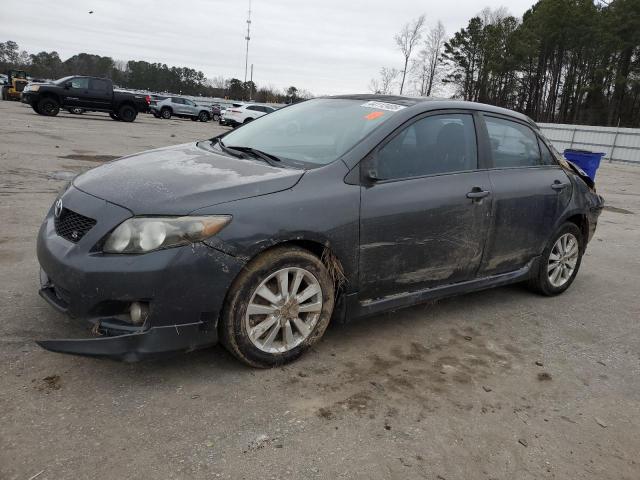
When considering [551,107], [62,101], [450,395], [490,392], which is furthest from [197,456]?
[551,107]

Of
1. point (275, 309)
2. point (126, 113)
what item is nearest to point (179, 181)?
point (275, 309)

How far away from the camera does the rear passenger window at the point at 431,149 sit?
3.50m

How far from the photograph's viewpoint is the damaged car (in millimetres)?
2691

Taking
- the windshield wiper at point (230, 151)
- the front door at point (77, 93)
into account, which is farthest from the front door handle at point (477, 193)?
the front door at point (77, 93)

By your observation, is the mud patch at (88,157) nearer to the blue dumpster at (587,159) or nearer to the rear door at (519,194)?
the rear door at (519,194)

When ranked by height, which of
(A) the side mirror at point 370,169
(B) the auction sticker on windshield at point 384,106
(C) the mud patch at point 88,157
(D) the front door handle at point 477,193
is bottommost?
(C) the mud patch at point 88,157

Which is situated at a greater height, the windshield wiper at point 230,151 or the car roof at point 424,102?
the car roof at point 424,102

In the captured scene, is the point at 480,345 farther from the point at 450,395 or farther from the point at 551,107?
the point at 551,107

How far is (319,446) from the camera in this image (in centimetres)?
250

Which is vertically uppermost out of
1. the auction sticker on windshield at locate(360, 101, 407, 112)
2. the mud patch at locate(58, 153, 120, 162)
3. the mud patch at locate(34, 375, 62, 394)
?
the auction sticker on windshield at locate(360, 101, 407, 112)

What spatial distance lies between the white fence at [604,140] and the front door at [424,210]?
27.3 meters

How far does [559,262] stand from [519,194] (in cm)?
106

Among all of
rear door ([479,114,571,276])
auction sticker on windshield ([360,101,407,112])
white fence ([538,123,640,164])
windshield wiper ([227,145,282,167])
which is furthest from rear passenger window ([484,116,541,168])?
white fence ([538,123,640,164])

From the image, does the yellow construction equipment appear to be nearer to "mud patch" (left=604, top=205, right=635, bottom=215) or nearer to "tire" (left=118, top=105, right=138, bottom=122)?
"tire" (left=118, top=105, right=138, bottom=122)
